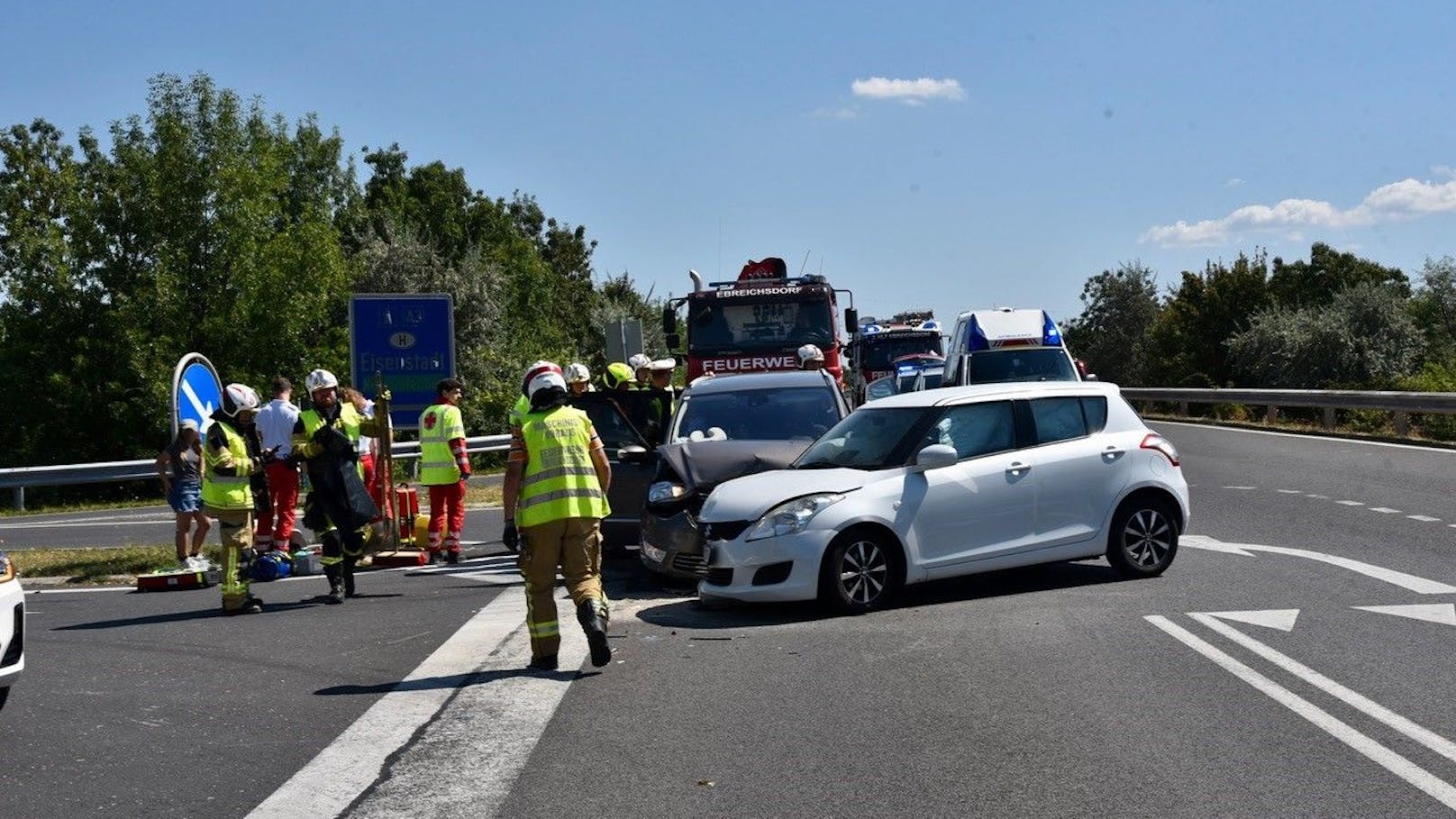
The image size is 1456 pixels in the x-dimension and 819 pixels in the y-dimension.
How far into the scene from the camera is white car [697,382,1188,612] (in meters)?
10.6

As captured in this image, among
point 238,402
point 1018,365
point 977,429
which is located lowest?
point 977,429

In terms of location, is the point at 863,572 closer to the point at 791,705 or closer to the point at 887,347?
the point at 791,705

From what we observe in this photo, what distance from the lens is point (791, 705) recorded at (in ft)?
24.9

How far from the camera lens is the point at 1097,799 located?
5.71 metres

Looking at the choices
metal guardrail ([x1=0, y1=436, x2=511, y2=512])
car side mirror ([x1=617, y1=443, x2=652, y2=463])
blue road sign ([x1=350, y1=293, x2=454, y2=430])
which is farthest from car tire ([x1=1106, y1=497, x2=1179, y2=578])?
metal guardrail ([x1=0, y1=436, x2=511, y2=512])

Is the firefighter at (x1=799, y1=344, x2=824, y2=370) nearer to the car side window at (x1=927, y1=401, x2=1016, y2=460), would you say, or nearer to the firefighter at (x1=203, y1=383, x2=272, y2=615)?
the car side window at (x1=927, y1=401, x2=1016, y2=460)

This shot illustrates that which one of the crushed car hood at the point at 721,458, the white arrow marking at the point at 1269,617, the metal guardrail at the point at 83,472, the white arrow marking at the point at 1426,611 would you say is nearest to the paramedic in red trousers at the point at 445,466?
the crushed car hood at the point at 721,458

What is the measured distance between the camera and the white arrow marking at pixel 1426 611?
9531 mm

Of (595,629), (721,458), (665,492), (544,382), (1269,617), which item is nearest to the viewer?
(595,629)

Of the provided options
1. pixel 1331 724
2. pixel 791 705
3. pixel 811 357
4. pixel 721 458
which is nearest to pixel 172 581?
pixel 721 458

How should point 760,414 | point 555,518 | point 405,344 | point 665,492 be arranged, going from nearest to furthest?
point 555,518 < point 665,492 < point 760,414 < point 405,344

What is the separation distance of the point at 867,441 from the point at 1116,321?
74.8m

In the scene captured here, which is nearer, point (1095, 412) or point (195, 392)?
point (1095, 412)

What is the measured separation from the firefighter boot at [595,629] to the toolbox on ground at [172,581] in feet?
21.6
